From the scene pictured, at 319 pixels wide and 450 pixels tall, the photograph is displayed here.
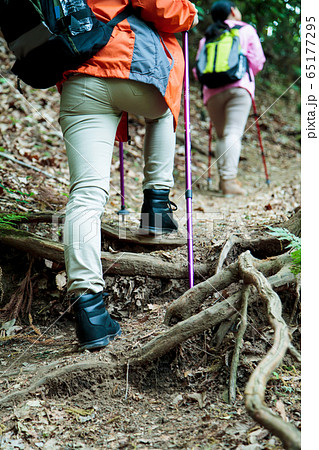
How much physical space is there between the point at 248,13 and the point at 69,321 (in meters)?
8.42

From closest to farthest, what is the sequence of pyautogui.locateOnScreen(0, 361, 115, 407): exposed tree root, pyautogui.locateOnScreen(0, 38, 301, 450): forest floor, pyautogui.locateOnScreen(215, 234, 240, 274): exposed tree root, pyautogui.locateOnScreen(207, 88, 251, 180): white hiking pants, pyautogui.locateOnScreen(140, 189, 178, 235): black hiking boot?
pyautogui.locateOnScreen(0, 38, 301, 450): forest floor → pyautogui.locateOnScreen(0, 361, 115, 407): exposed tree root → pyautogui.locateOnScreen(215, 234, 240, 274): exposed tree root → pyautogui.locateOnScreen(140, 189, 178, 235): black hiking boot → pyautogui.locateOnScreen(207, 88, 251, 180): white hiking pants

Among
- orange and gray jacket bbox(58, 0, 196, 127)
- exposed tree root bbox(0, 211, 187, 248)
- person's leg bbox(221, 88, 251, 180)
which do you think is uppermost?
orange and gray jacket bbox(58, 0, 196, 127)

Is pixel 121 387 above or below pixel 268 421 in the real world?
below

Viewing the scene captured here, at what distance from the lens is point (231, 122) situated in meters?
6.50

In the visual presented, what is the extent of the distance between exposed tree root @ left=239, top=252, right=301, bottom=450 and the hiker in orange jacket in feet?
3.48

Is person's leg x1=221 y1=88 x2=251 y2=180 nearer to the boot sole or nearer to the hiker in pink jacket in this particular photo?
the hiker in pink jacket

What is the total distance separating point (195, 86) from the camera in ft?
40.8

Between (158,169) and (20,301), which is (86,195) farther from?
(20,301)

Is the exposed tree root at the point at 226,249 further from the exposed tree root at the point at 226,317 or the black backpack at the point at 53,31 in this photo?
the black backpack at the point at 53,31

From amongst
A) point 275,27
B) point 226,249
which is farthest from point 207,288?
point 275,27

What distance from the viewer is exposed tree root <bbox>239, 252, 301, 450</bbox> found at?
5.02 ft

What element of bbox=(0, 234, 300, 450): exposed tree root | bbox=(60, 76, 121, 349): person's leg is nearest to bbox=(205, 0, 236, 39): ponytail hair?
bbox=(60, 76, 121, 349): person's leg
